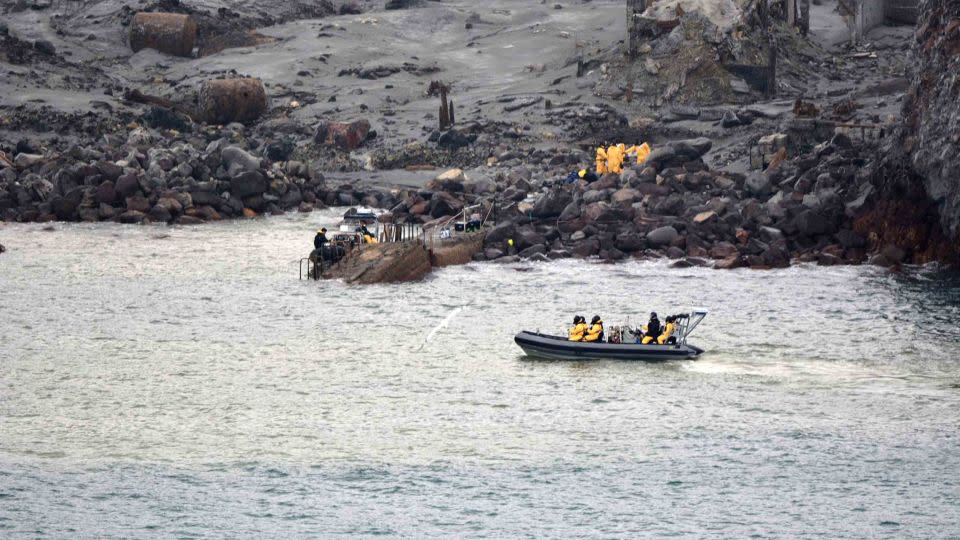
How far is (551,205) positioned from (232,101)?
36.8 metres

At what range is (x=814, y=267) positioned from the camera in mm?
67000

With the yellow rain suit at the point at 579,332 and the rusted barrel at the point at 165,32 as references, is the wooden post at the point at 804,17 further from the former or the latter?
the yellow rain suit at the point at 579,332

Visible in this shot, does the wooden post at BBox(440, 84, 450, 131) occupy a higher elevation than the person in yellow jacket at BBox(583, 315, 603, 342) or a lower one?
higher

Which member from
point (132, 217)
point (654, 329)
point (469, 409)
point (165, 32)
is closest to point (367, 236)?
point (132, 217)

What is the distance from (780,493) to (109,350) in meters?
26.3

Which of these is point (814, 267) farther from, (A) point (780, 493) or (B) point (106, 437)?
(B) point (106, 437)

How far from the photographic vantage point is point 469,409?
153ft

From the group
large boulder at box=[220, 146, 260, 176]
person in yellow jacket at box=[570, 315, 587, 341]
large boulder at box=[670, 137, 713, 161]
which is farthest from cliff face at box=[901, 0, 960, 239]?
large boulder at box=[220, 146, 260, 176]

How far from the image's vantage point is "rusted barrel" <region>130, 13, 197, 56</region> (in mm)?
116938

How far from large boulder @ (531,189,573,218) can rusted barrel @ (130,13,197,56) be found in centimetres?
5214

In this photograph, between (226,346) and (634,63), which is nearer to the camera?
(226,346)

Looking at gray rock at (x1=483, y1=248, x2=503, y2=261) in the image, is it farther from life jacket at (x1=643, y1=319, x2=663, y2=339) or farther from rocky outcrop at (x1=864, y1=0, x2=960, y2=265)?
life jacket at (x1=643, y1=319, x2=663, y2=339)

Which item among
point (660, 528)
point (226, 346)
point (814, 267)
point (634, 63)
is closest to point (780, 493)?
point (660, 528)

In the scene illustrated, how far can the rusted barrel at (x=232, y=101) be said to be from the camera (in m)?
103
